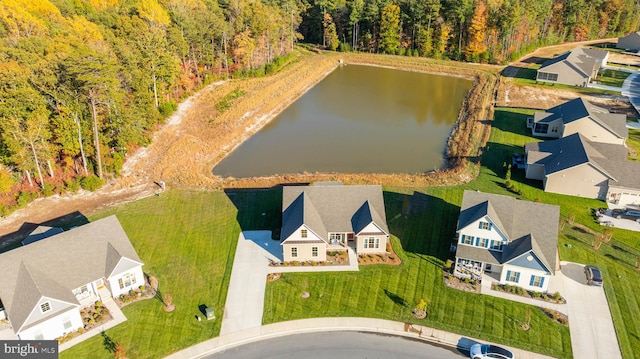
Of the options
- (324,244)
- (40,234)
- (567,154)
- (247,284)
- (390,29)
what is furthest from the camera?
(390,29)

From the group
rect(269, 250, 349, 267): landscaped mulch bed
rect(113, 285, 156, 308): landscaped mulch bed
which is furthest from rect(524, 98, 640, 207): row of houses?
rect(113, 285, 156, 308): landscaped mulch bed

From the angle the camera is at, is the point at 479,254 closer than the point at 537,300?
No

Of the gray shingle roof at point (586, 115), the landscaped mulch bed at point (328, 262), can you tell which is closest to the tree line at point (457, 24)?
the gray shingle roof at point (586, 115)

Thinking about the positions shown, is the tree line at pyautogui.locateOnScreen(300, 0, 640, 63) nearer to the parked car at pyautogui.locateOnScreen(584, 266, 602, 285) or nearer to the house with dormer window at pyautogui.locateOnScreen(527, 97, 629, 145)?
the house with dormer window at pyautogui.locateOnScreen(527, 97, 629, 145)

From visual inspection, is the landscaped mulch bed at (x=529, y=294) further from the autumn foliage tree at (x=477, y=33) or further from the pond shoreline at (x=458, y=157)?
the autumn foliage tree at (x=477, y=33)

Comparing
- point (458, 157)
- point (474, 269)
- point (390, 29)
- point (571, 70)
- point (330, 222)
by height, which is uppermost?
point (390, 29)

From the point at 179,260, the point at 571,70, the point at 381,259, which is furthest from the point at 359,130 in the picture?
the point at 571,70

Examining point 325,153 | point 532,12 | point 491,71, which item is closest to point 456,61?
point 491,71

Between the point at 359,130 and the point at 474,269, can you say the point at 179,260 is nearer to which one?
the point at 474,269
